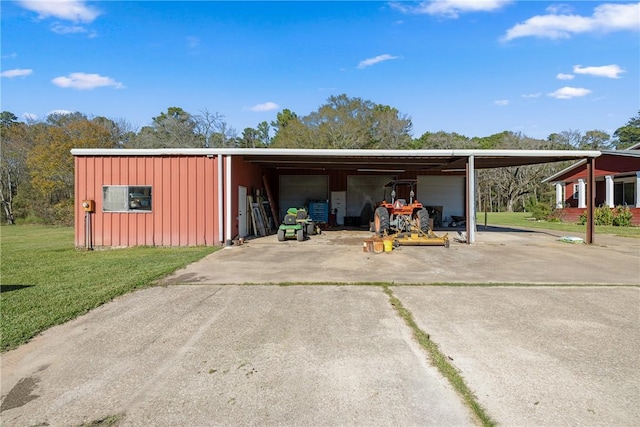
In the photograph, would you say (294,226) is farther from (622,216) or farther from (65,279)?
(622,216)

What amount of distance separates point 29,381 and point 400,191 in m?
17.8

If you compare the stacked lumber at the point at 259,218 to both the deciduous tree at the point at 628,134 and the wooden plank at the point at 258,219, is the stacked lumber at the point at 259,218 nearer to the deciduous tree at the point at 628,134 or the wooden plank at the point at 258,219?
the wooden plank at the point at 258,219

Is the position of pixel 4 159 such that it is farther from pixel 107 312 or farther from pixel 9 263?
pixel 107 312

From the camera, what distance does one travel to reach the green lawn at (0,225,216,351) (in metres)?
4.43

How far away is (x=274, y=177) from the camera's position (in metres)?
19.5

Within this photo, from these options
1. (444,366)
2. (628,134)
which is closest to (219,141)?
(444,366)

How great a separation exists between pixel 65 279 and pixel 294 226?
7.15m

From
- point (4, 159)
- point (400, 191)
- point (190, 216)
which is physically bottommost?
point (190, 216)

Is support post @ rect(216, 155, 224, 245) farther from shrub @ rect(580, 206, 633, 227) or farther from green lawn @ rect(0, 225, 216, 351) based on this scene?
shrub @ rect(580, 206, 633, 227)

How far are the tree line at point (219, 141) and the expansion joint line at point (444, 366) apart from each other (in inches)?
631

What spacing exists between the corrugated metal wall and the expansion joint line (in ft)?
26.6

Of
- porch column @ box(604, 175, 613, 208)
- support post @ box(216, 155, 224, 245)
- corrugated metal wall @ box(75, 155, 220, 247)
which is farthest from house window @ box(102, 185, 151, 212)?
porch column @ box(604, 175, 613, 208)

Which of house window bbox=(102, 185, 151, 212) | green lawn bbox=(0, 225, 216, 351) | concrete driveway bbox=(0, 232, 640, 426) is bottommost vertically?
concrete driveway bbox=(0, 232, 640, 426)

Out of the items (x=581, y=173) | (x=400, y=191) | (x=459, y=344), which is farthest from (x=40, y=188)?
(x=581, y=173)
